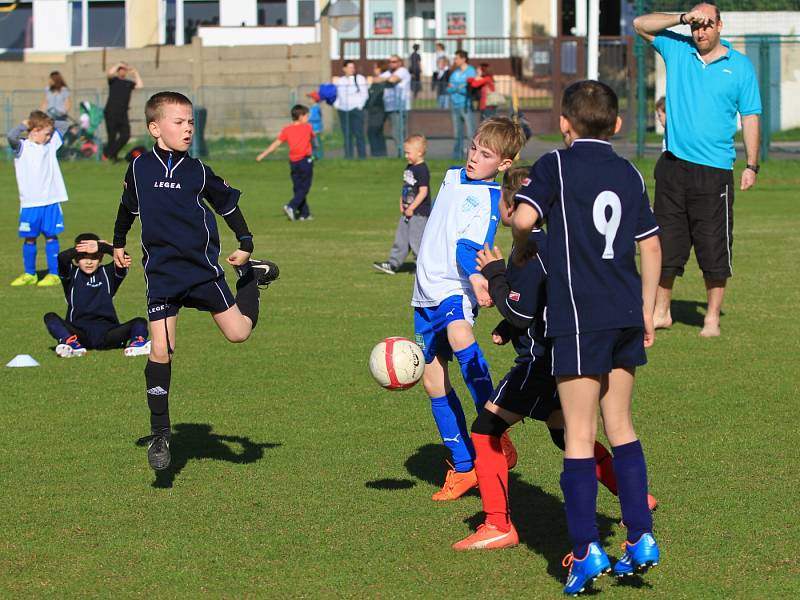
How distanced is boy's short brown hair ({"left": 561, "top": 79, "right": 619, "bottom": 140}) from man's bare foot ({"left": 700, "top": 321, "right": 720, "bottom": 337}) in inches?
253

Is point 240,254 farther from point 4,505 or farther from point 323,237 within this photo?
point 323,237

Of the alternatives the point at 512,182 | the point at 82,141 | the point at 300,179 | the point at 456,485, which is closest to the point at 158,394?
the point at 456,485

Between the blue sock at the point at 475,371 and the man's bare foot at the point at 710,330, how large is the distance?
16.5 feet

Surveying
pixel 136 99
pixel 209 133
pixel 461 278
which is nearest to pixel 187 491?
pixel 461 278

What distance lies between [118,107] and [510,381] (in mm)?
27114

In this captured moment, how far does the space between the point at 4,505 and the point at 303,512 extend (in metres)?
1.51

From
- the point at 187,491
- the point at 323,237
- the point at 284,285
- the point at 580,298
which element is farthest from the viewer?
the point at 323,237

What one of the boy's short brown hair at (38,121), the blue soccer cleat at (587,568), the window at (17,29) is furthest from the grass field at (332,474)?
the window at (17,29)

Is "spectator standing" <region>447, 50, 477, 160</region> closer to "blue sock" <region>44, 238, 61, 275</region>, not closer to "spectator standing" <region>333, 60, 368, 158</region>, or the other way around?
"spectator standing" <region>333, 60, 368, 158</region>

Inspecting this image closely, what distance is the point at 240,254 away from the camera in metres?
7.06

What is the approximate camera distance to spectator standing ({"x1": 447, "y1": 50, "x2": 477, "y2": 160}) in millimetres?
28422

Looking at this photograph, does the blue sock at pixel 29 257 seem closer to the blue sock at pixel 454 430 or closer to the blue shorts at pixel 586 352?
the blue sock at pixel 454 430

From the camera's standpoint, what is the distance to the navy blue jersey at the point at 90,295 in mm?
10930

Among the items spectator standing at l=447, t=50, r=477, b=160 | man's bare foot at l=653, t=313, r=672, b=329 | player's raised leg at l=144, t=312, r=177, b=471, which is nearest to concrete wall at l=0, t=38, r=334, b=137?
spectator standing at l=447, t=50, r=477, b=160
